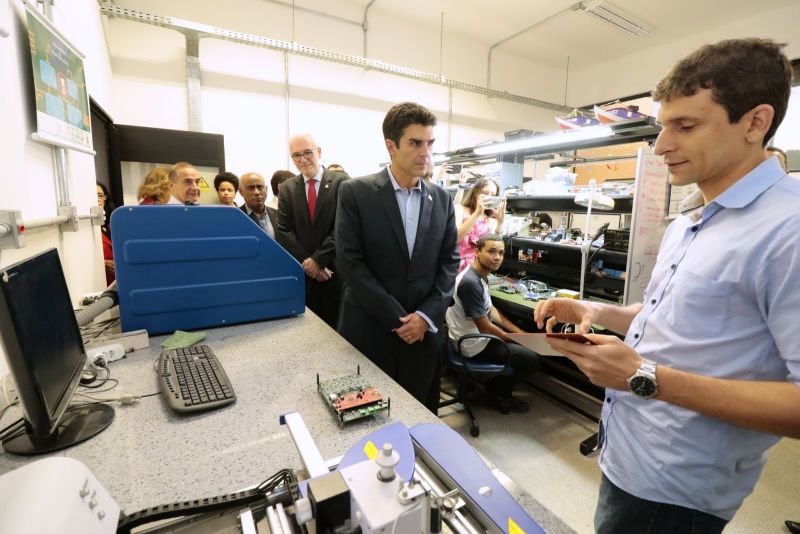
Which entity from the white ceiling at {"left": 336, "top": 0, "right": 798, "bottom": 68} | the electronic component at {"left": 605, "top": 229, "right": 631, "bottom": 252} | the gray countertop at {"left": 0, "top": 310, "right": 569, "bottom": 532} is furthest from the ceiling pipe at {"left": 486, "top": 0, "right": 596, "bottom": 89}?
the gray countertop at {"left": 0, "top": 310, "right": 569, "bottom": 532}

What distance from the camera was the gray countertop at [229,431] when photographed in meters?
0.69

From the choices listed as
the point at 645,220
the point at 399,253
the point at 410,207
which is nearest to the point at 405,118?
the point at 410,207

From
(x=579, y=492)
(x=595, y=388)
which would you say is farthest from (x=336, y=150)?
(x=579, y=492)

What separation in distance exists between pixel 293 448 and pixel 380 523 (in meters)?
0.46

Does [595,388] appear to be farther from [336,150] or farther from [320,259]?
[336,150]

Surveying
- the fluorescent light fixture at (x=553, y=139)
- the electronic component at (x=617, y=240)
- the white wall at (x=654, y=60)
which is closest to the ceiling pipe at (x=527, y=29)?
the white wall at (x=654, y=60)

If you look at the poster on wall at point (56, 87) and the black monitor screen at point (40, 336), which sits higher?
the poster on wall at point (56, 87)

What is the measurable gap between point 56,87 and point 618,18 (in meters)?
5.54

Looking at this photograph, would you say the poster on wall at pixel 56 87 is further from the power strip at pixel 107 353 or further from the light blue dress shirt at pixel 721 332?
the light blue dress shirt at pixel 721 332

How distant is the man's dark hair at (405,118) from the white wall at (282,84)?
3.29m

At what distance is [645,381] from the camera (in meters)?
0.72

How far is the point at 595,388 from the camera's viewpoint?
2.73 m

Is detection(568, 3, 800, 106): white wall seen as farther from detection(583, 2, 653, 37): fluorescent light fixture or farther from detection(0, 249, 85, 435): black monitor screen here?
detection(0, 249, 85, 435): black monitor screen

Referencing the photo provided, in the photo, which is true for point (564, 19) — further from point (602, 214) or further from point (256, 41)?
point (256, 41)
